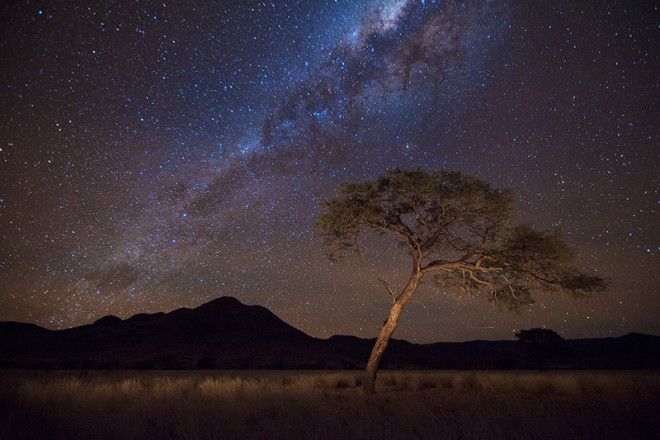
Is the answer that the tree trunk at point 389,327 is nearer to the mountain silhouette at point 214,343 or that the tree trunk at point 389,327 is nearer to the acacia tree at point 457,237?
the acacia tree at point 457,237

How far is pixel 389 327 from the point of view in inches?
763

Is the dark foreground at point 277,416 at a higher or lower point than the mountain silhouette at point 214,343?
lower

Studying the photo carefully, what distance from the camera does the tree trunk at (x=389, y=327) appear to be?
1889 cm

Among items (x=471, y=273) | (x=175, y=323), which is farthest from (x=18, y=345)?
(x=471, y=273)

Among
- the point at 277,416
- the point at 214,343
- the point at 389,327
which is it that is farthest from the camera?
the point at 214,343

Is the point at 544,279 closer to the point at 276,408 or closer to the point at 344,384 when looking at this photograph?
the point at 344,384

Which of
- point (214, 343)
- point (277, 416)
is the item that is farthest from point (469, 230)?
point (214, 343)

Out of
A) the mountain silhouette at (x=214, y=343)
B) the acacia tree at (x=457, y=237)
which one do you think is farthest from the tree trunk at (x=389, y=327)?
the mountain silhouette at (x=214, y=343)

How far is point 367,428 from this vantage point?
27.9 ft

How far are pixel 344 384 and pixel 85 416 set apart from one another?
13.6m

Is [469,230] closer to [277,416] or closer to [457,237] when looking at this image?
[457,237]

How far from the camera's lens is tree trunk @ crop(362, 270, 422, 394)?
18891 mm

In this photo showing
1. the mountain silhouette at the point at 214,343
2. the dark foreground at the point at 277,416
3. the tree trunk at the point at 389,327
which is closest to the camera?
the dark foreground at the point at 277,416

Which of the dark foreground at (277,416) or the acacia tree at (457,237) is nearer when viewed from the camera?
the dark foreground at (277,416)
